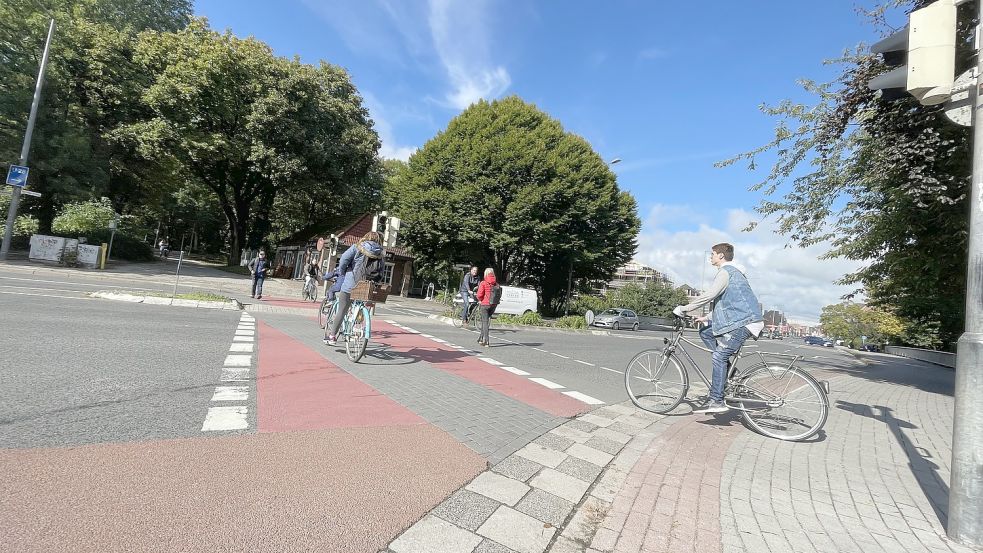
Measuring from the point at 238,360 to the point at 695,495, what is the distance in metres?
5.63

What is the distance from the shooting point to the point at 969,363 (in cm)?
273

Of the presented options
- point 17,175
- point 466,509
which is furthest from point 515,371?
point 17,175

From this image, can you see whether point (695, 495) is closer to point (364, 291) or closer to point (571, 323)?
point (364, 291)

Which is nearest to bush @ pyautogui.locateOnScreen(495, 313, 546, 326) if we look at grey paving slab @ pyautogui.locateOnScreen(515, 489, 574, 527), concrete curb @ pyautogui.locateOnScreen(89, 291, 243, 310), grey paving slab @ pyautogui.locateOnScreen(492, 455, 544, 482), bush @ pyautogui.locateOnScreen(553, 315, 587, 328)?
bush @ pyautogui.locateOnScreen(553, 315, 587, 328)

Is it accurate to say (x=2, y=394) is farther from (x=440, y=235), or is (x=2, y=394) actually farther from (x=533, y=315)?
(x=440, y=235)

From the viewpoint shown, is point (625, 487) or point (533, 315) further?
point (533, 315)

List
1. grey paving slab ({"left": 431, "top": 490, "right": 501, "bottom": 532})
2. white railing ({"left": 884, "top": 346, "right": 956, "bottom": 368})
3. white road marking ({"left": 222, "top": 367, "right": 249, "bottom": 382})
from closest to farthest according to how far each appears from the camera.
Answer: grey paving slab ({"left": 431, "top": 490, "right": 501, "bottom": 532}), white road marking ({"left": 222, "top": 367, "right": 249, "bottom": 382}), white railing ({"left": 884, "top": 346, "right": 956, "bottom": 368})

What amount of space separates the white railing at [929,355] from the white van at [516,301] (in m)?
18.8

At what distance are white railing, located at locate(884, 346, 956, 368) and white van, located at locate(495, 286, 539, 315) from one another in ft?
61.8

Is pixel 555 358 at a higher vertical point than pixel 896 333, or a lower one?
lower

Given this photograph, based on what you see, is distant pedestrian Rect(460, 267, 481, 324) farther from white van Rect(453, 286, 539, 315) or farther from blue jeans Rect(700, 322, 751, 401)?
white van Rect(453, 286, 539, 315)

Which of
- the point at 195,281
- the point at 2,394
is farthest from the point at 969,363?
the point at 195,281

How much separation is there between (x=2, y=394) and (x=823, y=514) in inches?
244

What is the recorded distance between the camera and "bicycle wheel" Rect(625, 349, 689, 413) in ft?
17.5
